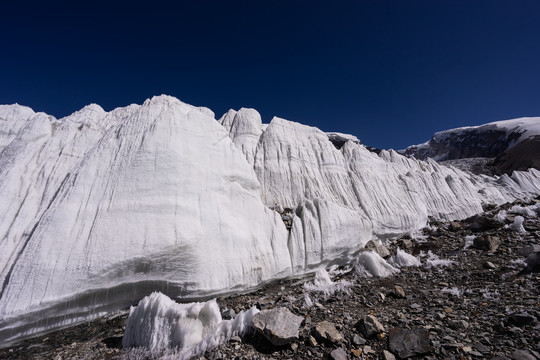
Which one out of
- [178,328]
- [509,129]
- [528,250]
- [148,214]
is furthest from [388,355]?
[509,129]

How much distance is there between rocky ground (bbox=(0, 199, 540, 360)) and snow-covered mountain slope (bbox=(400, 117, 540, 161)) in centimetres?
6838

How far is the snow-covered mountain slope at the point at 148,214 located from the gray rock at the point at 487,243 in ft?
12.4

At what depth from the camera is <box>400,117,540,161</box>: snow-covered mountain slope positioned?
181ft

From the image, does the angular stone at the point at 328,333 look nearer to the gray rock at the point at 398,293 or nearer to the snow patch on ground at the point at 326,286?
the snow patch on ground at the point at 326,286

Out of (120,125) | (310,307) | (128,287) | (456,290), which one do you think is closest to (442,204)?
(456,290)

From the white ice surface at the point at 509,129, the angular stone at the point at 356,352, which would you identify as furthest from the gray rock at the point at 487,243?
the white ice surface at the point at 509,129

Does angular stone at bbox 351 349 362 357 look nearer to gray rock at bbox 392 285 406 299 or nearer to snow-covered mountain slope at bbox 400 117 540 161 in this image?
gray rock at bbox 392 285 406 299

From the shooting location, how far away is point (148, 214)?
23.3ft

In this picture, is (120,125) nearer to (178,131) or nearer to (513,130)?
(178,131)

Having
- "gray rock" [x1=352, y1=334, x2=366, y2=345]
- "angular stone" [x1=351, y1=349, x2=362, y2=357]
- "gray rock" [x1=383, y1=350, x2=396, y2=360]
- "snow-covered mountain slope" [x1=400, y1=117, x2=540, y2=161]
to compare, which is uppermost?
"snow-covered mountain slope" [x1=400, y1=117, x2=540, y2=161]

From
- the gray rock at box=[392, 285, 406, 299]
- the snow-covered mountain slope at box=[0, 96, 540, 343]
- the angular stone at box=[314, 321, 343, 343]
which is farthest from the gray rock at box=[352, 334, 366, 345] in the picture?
the snow-covered mountain slope at box=[0, 96, 540, 343]

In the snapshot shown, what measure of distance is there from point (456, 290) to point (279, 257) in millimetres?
5566

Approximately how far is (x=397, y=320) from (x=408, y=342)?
0.91 m

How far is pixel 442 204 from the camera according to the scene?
1633cm
